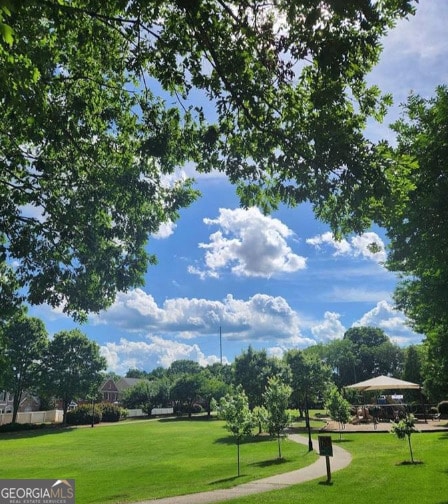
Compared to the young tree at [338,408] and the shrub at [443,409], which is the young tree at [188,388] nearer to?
the shrub at [443,409]

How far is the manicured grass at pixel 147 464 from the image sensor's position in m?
16.7

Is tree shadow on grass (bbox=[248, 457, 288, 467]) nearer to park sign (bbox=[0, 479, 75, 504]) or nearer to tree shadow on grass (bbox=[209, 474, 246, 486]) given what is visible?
tree shadow on grass (bbox=[209, 474, 246, 486])

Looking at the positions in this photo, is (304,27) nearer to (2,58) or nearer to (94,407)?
Result: (2,58)

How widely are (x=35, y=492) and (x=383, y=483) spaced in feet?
37.4

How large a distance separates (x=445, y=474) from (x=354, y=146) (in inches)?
536

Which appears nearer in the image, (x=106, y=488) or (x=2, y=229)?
(x=2, y=229)

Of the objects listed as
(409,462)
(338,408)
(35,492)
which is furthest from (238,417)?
(338,408)

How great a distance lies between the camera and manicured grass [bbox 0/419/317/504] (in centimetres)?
1669

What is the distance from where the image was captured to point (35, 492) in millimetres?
12906

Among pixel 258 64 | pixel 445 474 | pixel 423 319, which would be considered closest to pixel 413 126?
pixel 423 319

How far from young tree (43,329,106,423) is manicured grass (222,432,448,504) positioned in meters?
49.9

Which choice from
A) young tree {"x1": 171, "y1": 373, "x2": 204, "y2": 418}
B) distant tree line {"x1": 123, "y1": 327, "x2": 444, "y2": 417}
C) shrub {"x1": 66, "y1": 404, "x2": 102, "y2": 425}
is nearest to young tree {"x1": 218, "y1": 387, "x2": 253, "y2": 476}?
distant tree line {"x1": 123, "y1": 327, "x2": 444, "y2": 417}

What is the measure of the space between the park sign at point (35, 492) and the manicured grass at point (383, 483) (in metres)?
5.75

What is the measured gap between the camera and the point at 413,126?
1466 cm
